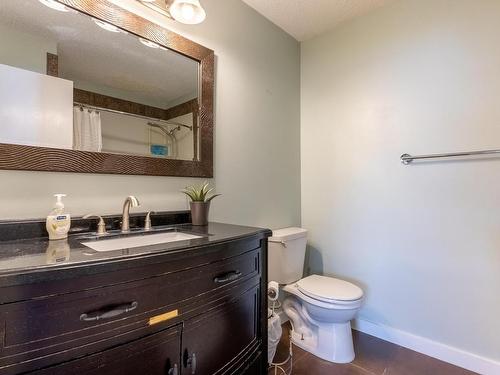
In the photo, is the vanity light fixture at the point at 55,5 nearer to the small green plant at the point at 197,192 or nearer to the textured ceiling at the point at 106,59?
the textured ceiling at the point at 106,59

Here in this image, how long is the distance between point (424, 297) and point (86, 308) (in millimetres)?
1896

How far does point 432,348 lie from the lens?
168cm

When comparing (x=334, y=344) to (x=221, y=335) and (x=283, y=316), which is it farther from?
(x=221, y=335)

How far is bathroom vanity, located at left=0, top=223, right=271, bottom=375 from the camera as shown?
A: 1.93 ft

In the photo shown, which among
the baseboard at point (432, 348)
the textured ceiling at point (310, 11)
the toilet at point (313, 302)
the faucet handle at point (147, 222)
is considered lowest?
the baseboard at point (432, 348)

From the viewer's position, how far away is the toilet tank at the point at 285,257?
71.1 inches

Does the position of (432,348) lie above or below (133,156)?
below

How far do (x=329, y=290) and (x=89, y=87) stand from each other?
1.67 metres

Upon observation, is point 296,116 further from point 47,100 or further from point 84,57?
point 47,100

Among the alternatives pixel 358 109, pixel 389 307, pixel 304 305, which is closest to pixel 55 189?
pixel 304 305

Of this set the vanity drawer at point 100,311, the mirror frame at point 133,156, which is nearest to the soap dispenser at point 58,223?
the mirror frame at point 133,156

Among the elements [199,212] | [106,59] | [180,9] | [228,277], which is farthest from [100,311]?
[180,9]

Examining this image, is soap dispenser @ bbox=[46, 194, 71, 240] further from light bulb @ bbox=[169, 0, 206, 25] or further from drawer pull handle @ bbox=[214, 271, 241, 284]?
light bulb @ bbox=[169, 0, 206, 25]

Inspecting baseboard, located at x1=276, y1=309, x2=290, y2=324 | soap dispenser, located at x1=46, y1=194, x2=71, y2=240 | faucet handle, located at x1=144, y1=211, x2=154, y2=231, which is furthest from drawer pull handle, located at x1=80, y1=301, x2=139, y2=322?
baseboard, located at x1=276, y1=309, x2=290, y2=324
